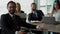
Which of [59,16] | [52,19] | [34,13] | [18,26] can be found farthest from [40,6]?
[18,26]

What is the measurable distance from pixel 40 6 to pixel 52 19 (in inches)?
150

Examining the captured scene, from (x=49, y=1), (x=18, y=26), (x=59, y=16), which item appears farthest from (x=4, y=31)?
(x=49, y=1)

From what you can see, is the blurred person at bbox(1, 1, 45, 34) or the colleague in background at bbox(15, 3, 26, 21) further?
the colleague in background at bbox(15, 3, 26, 21)

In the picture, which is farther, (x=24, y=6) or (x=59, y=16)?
(x=24, y=6)

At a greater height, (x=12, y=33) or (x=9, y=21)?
(x=9, y=21)

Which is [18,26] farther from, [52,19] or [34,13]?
[34,13]

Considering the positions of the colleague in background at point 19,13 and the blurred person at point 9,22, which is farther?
the colleague in background at point 19,13

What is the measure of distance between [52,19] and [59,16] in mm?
638

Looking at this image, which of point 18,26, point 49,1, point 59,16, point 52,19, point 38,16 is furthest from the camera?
point 49,1

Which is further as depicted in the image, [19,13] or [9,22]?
[19,13]

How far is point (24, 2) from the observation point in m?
7.59

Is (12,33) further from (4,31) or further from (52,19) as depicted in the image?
(52,19)

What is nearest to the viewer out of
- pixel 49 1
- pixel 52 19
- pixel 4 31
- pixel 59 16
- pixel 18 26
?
pixel 4 31

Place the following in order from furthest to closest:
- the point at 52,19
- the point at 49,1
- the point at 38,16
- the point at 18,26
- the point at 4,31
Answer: the point at 49,1, the point at 38,16, the point at 52,19, the point at 18,26, the point at 4,31
